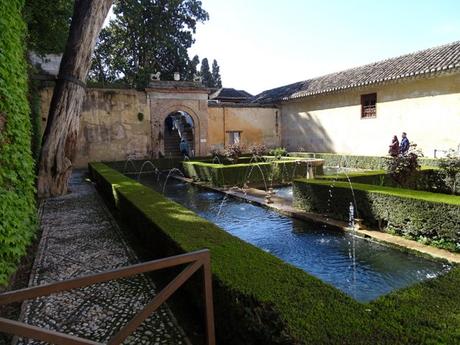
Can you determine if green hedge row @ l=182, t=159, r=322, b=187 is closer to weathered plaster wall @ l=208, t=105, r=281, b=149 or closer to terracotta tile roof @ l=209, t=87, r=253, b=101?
weathered plaster wall @ l=208, t=105, r=281, b=149

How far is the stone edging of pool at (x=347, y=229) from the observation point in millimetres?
4613

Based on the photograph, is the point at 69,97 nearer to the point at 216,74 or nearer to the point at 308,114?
the point at 308,114

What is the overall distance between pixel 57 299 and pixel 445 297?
347 centimetres

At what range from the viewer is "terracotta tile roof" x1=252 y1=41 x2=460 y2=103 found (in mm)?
13648

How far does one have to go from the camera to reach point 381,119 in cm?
1677

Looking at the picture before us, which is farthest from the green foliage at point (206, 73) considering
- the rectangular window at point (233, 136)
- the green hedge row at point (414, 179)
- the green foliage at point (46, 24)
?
the green hedge row at point (414, 179)

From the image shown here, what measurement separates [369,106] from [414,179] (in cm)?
1046

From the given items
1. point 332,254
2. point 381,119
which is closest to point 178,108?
point 381,119

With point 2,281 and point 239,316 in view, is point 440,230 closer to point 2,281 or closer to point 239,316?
point 239,316

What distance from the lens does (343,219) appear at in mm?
6484

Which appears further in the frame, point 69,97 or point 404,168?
point 69,97

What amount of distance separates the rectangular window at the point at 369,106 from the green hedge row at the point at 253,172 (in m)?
7.17

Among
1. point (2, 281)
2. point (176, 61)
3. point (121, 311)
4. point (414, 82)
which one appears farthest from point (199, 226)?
point (176, 61)

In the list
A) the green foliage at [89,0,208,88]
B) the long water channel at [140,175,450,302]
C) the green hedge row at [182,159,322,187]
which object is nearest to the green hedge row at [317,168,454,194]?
the long water channel at [140,175,450,302]
